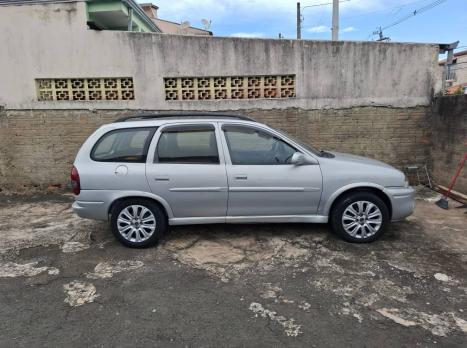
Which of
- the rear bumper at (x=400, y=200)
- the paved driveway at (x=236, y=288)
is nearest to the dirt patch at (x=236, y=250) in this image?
the paved driveway at (x=236, y=288)

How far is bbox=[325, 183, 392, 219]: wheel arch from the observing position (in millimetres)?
4309

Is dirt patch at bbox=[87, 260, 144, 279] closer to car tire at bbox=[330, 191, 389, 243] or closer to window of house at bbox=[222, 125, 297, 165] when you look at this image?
window of house at bbox=[222, 125, 297, 165]

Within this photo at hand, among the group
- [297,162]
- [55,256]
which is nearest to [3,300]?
[55,256]

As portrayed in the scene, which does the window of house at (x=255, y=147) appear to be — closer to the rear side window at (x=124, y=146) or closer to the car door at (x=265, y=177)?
the car door at (x=265, y=177)

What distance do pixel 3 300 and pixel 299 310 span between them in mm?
2739

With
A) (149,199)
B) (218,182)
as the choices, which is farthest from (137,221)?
(218,182)

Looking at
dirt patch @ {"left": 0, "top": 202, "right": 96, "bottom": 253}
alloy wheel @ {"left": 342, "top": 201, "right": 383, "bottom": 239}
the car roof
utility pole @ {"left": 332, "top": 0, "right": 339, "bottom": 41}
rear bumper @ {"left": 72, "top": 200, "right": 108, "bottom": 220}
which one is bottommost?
dirt patch @ {"left": 0, "top": 202, "right": 96, "bottom": 253}

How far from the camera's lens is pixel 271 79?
276 inches

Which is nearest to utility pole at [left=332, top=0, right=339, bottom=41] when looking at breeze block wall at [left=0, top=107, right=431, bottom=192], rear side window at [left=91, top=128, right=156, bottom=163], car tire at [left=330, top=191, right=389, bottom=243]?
breeze block wall at [left=0, top=107, right=431, bottom=192]

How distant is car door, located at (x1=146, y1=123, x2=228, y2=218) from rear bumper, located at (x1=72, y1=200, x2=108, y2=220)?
68 cm

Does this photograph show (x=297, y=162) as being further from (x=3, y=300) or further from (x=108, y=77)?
(x=108, y=77)

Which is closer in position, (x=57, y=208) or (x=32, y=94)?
(x=57, y=208)

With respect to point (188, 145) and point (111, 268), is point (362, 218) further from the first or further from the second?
point (111, 268)

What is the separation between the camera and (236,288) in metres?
3.46
